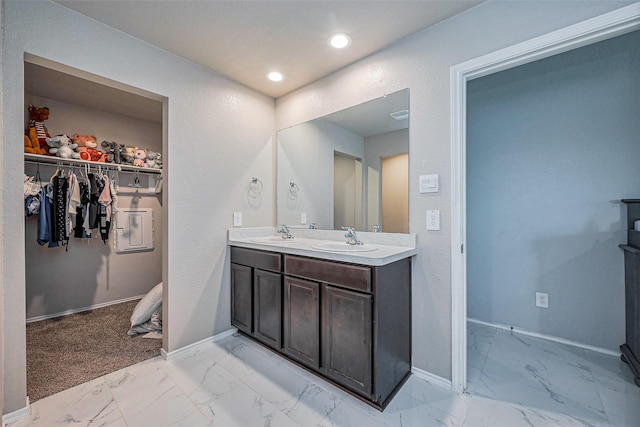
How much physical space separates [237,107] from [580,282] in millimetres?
3314

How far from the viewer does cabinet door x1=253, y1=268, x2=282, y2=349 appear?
6.85 feet

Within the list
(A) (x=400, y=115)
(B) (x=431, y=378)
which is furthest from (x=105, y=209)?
(B) (x=431, y=378)

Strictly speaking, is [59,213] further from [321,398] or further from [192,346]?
[321,398]

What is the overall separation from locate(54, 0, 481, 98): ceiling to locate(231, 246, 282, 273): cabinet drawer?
1548 millimetres

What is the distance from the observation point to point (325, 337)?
70.2 inches

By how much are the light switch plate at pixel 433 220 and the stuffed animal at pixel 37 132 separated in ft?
11.7

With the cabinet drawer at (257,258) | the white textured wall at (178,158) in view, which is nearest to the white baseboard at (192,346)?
the white textured wall at (178,158)

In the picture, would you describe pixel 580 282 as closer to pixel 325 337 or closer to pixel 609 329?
pixel 609 329

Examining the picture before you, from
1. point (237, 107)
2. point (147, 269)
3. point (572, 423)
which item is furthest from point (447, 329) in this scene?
point (147, 269)

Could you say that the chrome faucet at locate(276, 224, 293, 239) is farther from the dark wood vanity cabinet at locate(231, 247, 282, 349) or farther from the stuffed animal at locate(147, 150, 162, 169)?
the stuffed animal at locate(147, 150, 162, 169)

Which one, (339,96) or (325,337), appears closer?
(325,337)

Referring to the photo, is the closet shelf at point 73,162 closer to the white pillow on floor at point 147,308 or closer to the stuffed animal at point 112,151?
the stuffed animal at point 112,151

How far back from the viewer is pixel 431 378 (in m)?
1.86

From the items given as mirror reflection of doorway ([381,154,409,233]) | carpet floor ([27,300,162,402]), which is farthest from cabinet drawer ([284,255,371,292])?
carpet floor ([27,300,162,402])
